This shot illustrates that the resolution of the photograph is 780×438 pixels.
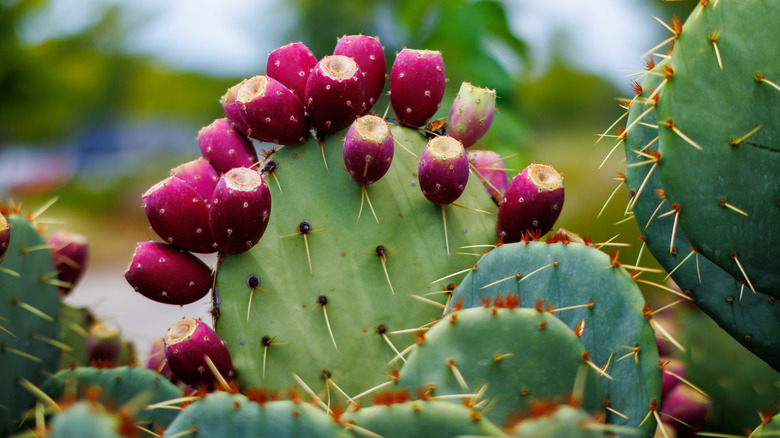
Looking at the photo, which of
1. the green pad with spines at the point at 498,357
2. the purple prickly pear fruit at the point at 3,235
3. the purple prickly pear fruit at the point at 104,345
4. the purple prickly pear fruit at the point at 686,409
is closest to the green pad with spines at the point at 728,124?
the green pad with spines at the point at 498,357

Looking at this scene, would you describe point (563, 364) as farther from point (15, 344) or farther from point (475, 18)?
point (475, 18)

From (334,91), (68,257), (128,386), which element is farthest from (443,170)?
(68,257)

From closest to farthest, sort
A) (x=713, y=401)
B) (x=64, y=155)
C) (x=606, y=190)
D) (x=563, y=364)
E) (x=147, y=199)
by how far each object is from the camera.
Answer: (x=563, y=364)
(x=147, y=199)
(x=713, y=401)
(x=606, y=190)
(x=64, y=155)

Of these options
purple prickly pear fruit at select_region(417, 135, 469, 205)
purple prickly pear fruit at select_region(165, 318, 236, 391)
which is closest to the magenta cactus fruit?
purple prickly pear fruit at select_region(417, 135, 469, 205)

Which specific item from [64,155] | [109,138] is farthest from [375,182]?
[109,138]

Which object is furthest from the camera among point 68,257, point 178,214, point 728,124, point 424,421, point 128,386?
point 68,257

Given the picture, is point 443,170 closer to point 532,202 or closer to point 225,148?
point 532,202
